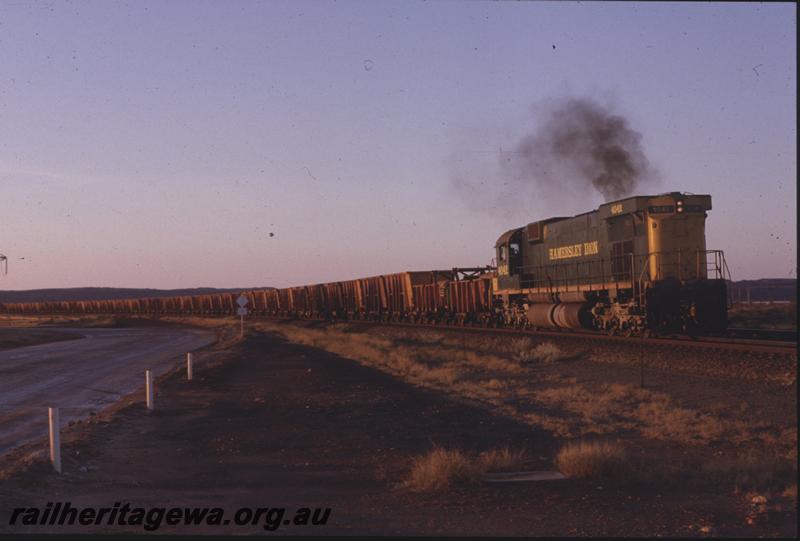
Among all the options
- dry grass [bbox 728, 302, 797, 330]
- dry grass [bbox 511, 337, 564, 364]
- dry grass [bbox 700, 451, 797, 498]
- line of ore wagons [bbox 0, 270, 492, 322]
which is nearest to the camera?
dry grass [bbox 700, 451, 797, 498]

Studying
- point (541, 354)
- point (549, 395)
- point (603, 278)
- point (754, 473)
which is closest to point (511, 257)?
point (603, 278)

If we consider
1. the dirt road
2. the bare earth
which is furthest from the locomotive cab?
the bare earth

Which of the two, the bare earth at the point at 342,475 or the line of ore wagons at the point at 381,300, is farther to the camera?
the line of ore wagons at the point at 381,300

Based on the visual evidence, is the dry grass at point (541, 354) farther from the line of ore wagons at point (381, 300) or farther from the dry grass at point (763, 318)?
the dry grass at point (763, 318)

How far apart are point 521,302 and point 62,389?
18.9 m

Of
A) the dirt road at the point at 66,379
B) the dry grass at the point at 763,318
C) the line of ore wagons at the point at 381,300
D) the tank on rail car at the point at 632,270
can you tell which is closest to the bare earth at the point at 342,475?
the dirt road at the point at 66,379

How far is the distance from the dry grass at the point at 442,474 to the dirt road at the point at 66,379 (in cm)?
834

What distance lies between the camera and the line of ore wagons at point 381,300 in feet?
144

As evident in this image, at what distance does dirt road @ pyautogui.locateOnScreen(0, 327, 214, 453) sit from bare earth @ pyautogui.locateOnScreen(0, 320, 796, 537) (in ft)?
6.84

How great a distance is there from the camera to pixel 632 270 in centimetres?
2617

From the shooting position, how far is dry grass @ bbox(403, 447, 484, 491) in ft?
32.2

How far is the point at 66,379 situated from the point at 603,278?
19206 millimetres

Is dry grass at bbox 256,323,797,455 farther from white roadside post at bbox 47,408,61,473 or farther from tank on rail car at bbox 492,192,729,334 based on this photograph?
white roadside post at bbox 47,408,61,473

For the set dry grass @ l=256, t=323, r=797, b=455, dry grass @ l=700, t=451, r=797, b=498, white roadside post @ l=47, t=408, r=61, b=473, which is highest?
white roadside post @ l=47, t=408, r=61, b=473
